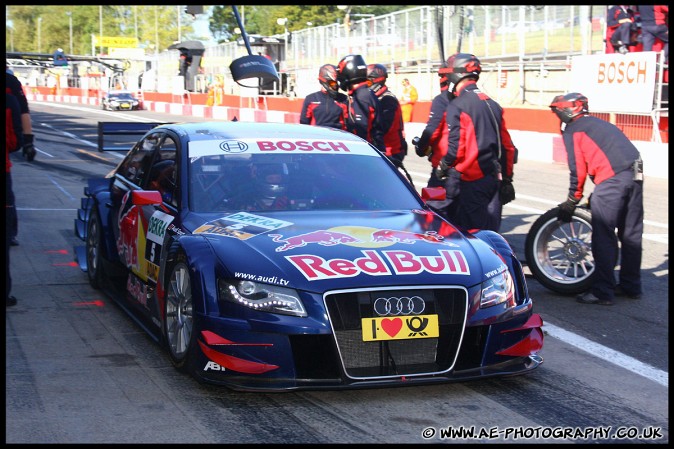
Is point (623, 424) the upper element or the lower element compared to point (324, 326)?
lower

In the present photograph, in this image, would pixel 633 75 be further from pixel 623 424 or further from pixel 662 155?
pixel 623 424

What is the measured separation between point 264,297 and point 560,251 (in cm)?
388

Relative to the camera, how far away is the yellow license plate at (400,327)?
16.1ft

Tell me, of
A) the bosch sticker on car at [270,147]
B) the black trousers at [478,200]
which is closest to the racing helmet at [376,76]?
the black trousers at [478,200]

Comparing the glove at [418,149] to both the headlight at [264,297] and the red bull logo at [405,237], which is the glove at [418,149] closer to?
the red bull logo at [405,237]

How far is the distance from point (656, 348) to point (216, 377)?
294cm

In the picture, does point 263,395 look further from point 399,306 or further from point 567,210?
point 567,210

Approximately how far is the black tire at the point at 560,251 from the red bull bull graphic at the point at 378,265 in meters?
2.93

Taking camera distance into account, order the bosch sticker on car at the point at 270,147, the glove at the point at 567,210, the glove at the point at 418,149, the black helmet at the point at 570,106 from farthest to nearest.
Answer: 1. the glove at the point at 418,149
2. the glove at the point at 567,210
3. the black helmet at the point at 570,106
4. the bosch sticker on car at the point at 270,147

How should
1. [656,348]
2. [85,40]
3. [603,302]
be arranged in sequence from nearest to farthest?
[656,348] → [603,302] → [85,40]

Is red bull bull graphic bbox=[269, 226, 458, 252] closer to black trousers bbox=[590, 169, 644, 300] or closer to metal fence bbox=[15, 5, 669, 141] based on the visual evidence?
black trousers bbox=[590, 169, 644, 300]

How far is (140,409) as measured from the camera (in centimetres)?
488

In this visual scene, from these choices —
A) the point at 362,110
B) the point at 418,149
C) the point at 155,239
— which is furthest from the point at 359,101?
the point at 155,239

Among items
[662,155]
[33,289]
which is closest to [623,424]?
[33,289]
